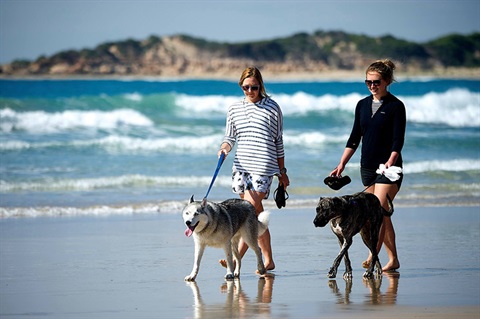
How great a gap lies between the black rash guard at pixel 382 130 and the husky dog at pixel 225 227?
1062 millimetres

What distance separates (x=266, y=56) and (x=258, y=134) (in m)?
97.3

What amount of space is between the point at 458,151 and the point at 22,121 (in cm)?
1307

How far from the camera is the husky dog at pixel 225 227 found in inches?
300

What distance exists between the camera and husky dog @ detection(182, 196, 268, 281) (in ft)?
25.0

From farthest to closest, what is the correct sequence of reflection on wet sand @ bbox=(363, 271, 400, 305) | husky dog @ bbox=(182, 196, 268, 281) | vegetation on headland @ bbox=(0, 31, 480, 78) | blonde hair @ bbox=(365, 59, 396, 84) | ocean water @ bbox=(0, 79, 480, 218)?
vegetation on headland @ bbox=(0, 31, 480, 78) → ocean water @ bbox=(0, 79, 480, 218) → blonde hair @ bbox=(365, 59, 396, 84) → husky dog @ bbox=(182, 196, 268, 281) → reflection on wet sand @ bbox=(363, 271, 400, 305)

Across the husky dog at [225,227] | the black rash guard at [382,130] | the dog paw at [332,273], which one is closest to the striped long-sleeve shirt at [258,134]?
the husky dog at [225,227]

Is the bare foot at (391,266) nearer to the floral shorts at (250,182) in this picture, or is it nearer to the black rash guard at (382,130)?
the black rash guard at (382,130)

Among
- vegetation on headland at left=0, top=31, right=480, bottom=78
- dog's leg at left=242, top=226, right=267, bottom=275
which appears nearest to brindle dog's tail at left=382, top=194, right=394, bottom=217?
dog's leg at left=242, top=226, right=267, bottom=275

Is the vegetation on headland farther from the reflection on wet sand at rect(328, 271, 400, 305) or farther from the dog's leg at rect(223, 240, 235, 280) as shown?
the reflection on wet sand at rect(328, 271, 400, 305)

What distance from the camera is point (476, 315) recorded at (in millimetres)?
6504

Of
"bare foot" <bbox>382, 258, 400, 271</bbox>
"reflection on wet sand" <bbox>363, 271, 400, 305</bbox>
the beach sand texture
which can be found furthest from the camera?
"bare foot" <bbox>382, 258, 400, 271</bbox>

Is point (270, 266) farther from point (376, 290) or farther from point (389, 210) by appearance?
point (376, 290)

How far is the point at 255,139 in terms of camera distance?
819 centimetres

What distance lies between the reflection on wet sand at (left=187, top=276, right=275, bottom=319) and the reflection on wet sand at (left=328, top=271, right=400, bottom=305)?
0.53 metres
